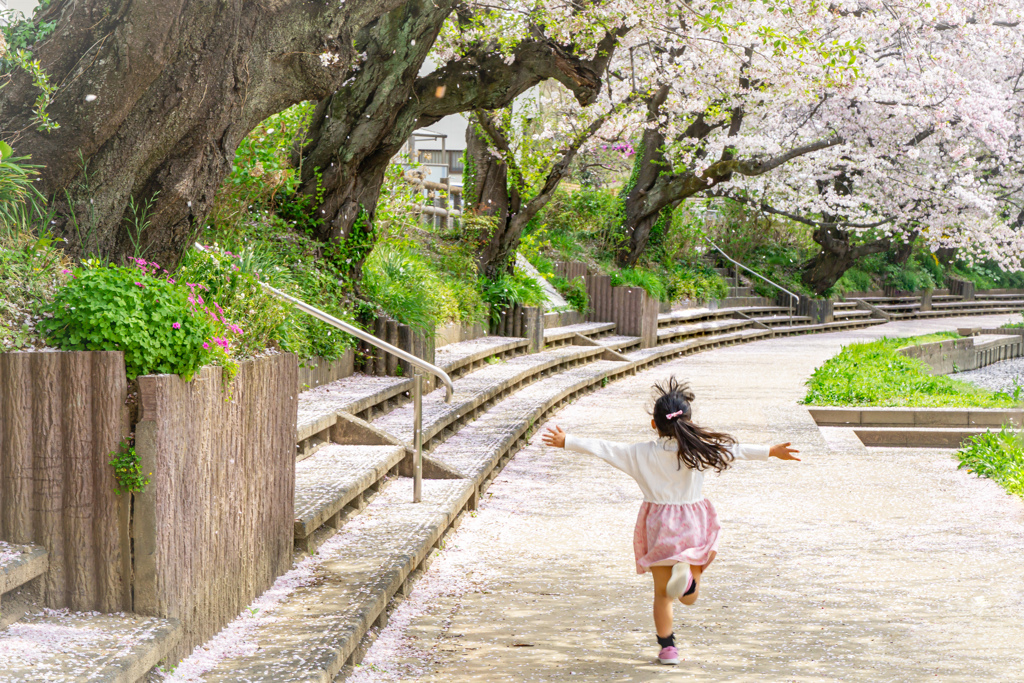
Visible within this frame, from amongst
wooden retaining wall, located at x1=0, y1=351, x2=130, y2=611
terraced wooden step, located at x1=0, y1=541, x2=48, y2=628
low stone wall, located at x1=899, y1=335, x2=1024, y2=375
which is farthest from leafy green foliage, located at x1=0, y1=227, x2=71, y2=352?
low stone wall, located at x1=899, y1=335, x2=1024, y2=375

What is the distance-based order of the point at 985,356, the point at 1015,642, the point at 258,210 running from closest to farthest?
1. the point at 1015,642
2. the point at 258,210
3. the point at 985,356

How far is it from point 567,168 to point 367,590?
9906mm

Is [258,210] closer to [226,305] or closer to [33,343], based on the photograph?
[226,305]

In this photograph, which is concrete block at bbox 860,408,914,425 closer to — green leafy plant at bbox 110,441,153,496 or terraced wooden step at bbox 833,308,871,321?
green leafy plant at bbox 110,441,153,496

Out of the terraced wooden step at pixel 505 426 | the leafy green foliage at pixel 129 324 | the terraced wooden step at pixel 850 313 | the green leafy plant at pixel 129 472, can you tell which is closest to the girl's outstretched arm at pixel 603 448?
the leafy green foliage at pixel 129 324

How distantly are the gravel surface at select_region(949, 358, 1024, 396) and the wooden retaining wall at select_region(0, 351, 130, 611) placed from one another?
586 inches

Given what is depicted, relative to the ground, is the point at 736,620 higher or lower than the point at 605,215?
lower

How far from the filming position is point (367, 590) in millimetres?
4004

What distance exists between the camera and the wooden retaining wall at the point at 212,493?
300 centimetres

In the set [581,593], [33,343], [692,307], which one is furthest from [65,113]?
[692,307]

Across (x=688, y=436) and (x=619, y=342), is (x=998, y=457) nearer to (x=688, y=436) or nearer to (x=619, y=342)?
(x=688, y=436)

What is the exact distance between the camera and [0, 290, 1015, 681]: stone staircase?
2.88m

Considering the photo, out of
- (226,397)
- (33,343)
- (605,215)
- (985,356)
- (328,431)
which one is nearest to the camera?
(33,343)

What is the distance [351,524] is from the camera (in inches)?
200
